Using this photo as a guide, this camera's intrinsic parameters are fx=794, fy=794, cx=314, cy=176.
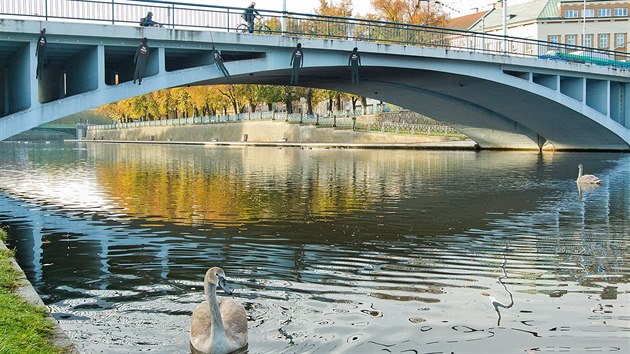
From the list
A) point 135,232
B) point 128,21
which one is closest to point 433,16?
point 128,21

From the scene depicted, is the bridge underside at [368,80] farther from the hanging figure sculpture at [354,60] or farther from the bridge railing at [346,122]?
the bridge railing at [346,122]

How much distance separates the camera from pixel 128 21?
84.7 feet

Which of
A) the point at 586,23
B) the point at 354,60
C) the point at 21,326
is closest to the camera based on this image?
the point at 21,326

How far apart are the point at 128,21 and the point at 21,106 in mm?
4653

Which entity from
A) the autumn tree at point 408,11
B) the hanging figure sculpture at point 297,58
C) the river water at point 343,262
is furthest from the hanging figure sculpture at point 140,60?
the autumn tree at point 408,11

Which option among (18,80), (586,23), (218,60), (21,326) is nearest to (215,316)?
(21,326)

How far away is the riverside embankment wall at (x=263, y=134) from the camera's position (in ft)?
222

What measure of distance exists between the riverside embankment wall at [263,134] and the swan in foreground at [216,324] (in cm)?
5529

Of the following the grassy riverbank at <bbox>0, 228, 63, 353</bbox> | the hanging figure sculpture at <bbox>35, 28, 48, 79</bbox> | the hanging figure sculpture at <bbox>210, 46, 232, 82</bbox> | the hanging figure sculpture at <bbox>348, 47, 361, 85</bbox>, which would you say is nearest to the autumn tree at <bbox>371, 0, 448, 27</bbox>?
the hanging figure sculpture at <bbox>348, 47, 361, 85</bbox>

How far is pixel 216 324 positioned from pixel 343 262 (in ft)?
17.9

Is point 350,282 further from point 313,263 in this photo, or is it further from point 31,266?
point 31,266

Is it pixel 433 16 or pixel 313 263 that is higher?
pixel 433 16

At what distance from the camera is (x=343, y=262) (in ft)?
43.6

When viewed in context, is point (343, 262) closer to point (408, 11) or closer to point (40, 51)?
point (40, 51)
